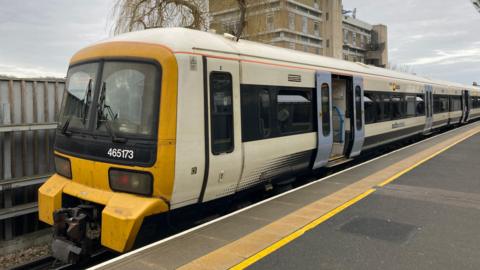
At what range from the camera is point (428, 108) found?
16.9 metres

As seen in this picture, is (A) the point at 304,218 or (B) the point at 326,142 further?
(B) the point at 326,142

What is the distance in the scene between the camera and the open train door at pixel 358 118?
9.67m

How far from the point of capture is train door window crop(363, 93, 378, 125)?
10500 millimetres

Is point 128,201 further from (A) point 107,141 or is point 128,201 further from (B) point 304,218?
(B) point 304,218

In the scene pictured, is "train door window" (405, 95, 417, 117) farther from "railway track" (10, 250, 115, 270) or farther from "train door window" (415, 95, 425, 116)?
"railway track" (10, 250, 115, 270)

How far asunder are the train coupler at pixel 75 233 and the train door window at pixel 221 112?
1792 mm

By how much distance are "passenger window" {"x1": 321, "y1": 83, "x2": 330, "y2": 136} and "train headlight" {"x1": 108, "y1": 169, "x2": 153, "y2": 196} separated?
458 centimetres

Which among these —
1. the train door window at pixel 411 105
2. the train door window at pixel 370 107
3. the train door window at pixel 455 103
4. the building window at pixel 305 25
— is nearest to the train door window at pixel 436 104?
the train door window at pixel 455 103

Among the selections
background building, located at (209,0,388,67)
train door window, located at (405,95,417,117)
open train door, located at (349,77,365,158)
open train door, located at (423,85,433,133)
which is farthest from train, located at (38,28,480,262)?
background building, located at (209,0,388,67)

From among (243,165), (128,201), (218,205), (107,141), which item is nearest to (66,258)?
(128,201)

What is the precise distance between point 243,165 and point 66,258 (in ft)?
8.59

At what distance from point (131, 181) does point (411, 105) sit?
12.5m

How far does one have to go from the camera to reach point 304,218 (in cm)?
525

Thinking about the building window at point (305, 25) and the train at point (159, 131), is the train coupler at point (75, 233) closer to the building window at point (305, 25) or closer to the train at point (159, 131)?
the train at point (159, 131)
